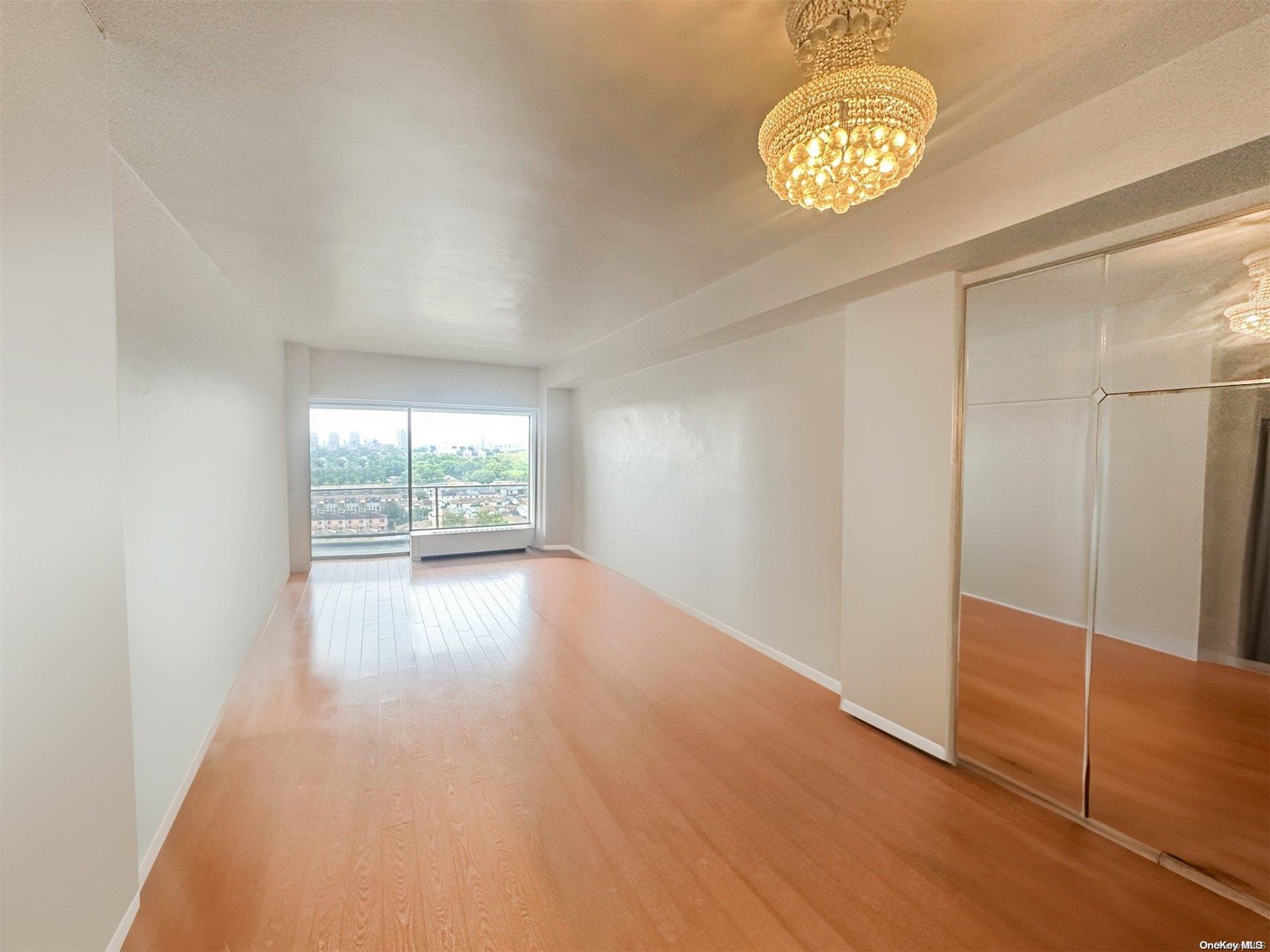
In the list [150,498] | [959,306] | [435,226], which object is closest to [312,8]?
[435,226]

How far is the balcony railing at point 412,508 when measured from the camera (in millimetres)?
6711

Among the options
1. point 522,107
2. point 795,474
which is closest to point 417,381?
point 795,474

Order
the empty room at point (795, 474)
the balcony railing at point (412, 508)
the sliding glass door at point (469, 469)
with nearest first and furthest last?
the empty room at point (795, 474)
the balcony railing at point (412, 508)
the sliding glass door at point (469, 469)

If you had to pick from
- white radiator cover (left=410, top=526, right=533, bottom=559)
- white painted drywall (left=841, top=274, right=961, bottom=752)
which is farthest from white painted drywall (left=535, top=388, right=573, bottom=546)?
white painted drywall (left=841, top=274, right=961, bottom=752)

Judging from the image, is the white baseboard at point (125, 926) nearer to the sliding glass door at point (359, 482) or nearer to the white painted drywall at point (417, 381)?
the sliding glass door at point (359, 482)

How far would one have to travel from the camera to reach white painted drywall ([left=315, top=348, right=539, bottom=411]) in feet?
20.7

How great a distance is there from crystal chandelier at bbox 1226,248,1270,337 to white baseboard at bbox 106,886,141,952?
3.92 metres

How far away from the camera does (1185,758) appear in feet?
5.90

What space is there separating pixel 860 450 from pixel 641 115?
6.55 feet

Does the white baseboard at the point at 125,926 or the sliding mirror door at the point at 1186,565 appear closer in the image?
the white baseboard at the point at 125,926

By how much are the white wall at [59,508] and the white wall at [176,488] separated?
0.39 m

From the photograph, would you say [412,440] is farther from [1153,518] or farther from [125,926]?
[1153,518]

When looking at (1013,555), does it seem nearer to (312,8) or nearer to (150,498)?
(312,8)

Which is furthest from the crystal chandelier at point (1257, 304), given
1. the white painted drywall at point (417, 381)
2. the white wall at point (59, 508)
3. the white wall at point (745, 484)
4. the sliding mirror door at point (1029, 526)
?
the white painted drywall at point (417, 381)
